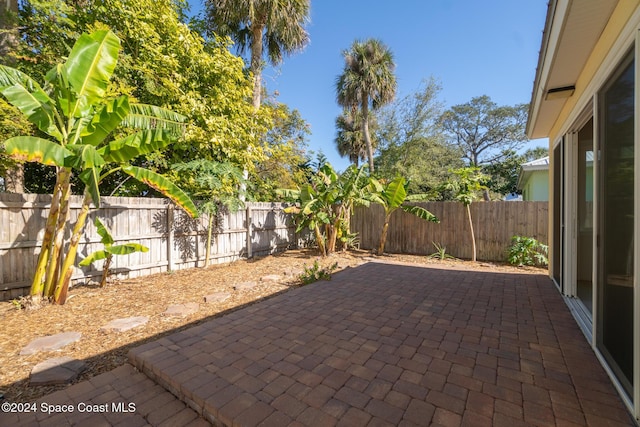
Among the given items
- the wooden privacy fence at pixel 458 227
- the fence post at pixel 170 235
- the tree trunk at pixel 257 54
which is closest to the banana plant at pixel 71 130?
the fence post at pixel 170 235

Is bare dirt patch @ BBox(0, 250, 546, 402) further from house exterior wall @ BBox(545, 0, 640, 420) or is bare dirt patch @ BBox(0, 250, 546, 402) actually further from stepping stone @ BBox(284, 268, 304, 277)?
house exterior wall @ BBox(545, 0, 640, 420)

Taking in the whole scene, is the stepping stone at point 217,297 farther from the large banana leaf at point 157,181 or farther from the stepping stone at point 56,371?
the stepping stone at point 56,371

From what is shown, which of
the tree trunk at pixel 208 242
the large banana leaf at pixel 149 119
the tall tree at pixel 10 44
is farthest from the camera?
the tree trunk at pixel 208 242

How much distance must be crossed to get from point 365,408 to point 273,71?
1211 centimetres

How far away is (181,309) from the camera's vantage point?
421 centimetres

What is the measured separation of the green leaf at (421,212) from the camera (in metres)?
8.71

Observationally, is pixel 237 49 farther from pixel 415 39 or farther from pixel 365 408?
pixel 365 408

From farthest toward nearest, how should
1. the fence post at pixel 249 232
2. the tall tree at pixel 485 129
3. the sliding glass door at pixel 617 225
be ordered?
the tall tree at pixel 485 129 < the fence post at pixel 249 232 < the sliding glass door at pixel 617 225

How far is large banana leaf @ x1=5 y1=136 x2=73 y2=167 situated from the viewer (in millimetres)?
3109

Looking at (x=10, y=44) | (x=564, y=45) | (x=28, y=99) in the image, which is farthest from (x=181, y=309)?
(x=10, y=44)

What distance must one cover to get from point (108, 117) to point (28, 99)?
34.5 inches

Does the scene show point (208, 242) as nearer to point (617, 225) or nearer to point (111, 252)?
point (111, 252)

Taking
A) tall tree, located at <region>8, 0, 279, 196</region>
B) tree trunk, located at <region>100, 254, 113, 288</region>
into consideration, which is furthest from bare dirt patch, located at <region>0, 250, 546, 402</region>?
tall tree, located at <region>8, 0, 279, 196</region>

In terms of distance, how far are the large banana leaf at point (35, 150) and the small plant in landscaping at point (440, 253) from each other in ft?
29.8
